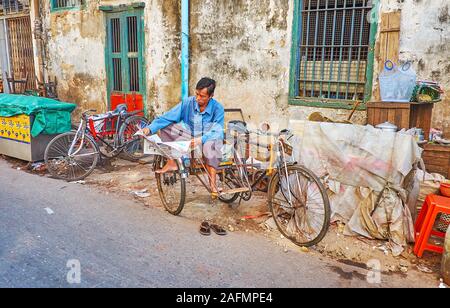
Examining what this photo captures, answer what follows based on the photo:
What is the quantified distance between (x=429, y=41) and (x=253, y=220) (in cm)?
375

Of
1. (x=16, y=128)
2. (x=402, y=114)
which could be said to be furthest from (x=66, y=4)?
(x=402, y=114)

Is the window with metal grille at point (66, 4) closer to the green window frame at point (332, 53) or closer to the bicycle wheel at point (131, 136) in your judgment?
the bicycle wheel at point (131, 136)

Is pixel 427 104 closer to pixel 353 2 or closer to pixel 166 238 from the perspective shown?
pixel 353 2

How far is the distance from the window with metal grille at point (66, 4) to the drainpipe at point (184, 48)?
12.0 ft

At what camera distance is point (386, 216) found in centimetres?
437

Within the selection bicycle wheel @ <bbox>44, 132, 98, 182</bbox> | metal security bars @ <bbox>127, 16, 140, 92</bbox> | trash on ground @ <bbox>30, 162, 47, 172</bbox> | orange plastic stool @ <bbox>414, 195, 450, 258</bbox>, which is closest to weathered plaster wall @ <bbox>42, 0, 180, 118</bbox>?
metal security bars @ <bbox>127, 16, 140, 92</bbox>

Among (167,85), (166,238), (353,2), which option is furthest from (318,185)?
(167,85)

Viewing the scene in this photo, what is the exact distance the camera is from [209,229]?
15.1 feet

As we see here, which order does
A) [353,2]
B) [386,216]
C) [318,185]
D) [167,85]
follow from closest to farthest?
[318,185] < [386,216] < [353,2] < [167,85]

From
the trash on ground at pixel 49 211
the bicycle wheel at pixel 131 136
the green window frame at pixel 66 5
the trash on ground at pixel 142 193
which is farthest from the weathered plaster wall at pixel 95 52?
the trash on ground at pixel 49 211

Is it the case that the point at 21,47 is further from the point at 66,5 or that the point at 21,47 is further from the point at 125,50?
the point at 125,50

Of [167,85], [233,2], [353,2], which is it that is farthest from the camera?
[167,85]

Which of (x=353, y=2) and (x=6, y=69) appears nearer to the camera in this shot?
(x=353, y=2)
